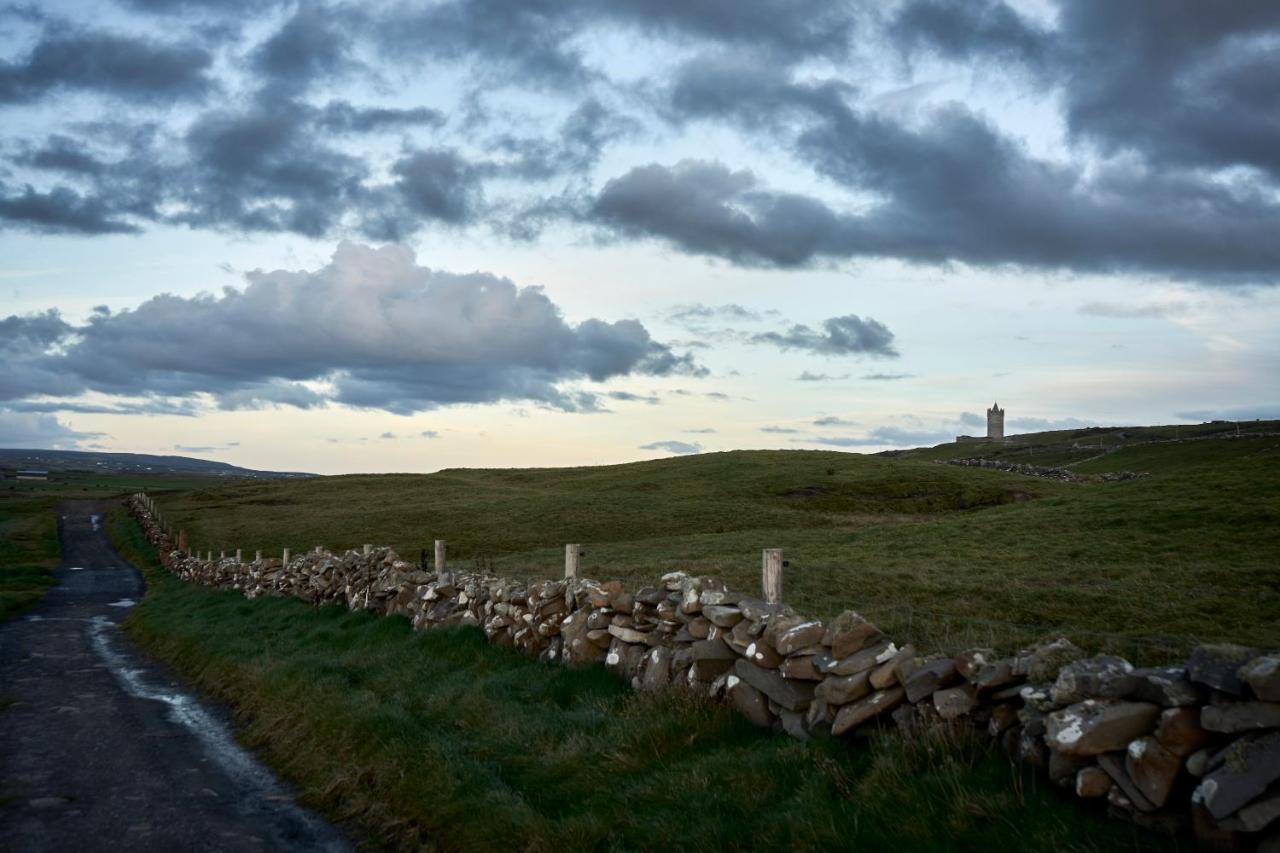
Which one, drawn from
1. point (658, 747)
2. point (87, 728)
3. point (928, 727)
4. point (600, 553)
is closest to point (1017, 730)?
point (928, 727)

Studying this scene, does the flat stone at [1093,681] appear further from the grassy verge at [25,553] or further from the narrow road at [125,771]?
the grassy verge at [25,553]

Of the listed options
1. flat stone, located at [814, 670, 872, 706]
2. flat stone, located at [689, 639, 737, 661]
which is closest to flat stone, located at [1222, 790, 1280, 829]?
flat stone, located at [814, 670, 872, 706]

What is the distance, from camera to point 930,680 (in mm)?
6922

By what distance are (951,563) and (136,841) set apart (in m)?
23.4

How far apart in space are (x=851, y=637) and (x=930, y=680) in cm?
104

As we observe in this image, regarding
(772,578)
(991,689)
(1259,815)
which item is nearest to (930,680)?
(991,689)

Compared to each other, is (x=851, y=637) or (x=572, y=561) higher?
(x=851, y=637)

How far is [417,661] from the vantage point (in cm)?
1332

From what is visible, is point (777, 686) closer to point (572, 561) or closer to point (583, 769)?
point (583, 769)

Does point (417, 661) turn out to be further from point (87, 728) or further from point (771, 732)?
point (771, 732)

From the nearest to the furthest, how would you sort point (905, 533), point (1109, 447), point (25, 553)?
point (905, 533) → point (25, 553) → point (1109, 447)

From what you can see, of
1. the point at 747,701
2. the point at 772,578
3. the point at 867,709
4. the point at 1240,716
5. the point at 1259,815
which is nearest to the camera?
the point at 1259,815

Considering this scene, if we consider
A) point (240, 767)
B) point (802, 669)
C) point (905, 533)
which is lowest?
point (905, 533)

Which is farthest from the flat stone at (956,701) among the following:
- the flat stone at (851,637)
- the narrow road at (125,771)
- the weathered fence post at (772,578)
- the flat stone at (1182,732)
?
the narrow road at (125,771)
